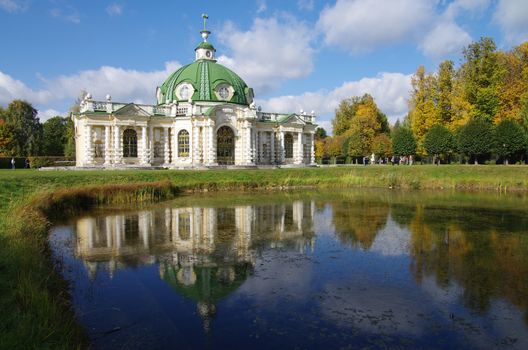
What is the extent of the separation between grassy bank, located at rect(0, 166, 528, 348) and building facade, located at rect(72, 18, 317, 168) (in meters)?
12.2

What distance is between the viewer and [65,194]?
64.5 ft

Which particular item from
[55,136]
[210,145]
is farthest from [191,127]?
[55,136]

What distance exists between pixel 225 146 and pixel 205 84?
7.37 meters

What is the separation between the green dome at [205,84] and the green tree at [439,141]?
824 inches

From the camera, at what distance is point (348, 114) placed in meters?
76.4

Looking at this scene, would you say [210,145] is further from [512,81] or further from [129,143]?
[512,81]

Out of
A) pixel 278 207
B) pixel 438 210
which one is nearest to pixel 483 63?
pixel 438 210

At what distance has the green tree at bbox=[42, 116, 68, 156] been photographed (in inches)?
2552

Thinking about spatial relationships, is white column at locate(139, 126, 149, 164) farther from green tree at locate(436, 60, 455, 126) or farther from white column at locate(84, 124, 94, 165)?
green tree at locate(436, 60, 455, 126)

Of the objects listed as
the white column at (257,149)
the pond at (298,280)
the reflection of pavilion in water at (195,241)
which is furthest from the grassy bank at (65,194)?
the white column at (257,149)

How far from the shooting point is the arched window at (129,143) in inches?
1718

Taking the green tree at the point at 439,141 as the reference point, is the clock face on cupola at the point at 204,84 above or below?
above

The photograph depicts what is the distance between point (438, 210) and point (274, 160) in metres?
31.3

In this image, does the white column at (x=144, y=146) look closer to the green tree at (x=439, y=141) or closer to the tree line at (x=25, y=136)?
the tree line at (x=25, y=136)
